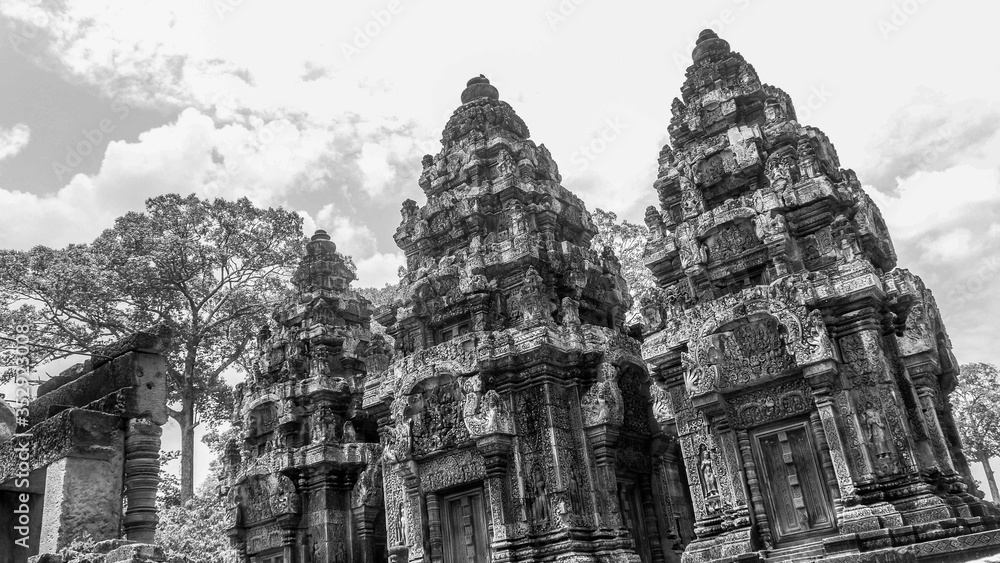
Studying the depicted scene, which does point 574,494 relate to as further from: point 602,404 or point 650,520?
point 650,520

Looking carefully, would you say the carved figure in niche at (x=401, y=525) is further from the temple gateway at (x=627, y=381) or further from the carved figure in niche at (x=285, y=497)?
the carved figure in niche at (x=285, y=497)

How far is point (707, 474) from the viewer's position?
11.1m

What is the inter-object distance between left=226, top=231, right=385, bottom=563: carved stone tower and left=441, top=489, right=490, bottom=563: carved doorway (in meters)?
2.84

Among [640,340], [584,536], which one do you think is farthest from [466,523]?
[640,340]

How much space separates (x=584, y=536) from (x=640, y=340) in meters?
4.56

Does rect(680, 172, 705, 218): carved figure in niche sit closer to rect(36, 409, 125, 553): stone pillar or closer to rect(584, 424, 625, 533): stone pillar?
rect(584, 424, 625, 533): stone pillar

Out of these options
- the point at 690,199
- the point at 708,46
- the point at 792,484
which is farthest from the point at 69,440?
the point at 708,46

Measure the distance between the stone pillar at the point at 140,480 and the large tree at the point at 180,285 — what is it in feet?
49.1

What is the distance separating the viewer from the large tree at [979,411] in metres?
27.6

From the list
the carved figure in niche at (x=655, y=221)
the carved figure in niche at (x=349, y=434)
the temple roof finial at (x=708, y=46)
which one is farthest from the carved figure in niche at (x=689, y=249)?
the carved figure in niche at (x=349, y=434)

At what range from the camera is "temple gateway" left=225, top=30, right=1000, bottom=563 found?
10445 mm

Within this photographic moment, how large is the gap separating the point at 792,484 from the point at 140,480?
8024 mm

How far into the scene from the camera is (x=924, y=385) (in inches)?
445

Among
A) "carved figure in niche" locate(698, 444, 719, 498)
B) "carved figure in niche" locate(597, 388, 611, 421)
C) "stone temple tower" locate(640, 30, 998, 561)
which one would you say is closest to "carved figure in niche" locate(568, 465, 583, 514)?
"carved figure in niche" locate(597, 388, 611, 421)
